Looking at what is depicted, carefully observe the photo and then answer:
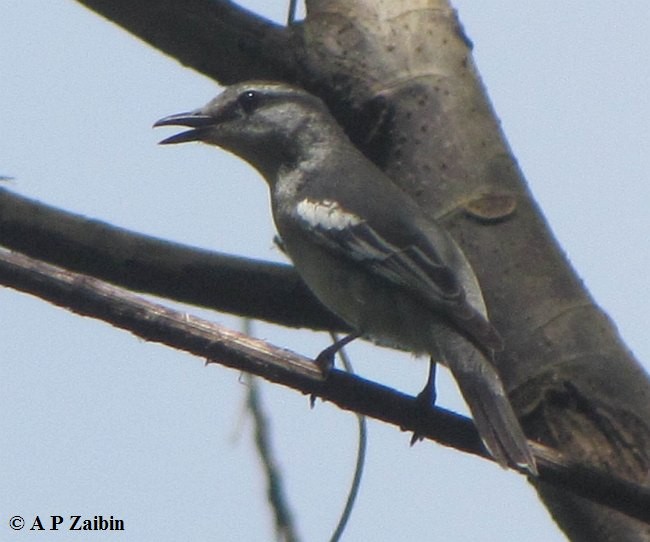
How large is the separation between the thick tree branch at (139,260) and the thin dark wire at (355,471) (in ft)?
1.44

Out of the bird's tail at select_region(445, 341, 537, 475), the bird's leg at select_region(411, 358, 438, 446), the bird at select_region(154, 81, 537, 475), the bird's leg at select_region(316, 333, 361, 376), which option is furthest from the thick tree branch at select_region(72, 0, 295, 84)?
the bird's tail at select_region(445, 341, 537, 475)

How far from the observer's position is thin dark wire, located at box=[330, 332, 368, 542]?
182 inches

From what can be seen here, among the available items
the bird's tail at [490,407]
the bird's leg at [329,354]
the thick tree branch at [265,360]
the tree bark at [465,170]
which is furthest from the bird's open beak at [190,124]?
the thick tree branch at [265,360]

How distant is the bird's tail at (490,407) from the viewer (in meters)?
3.72

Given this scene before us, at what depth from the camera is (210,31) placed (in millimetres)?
5082

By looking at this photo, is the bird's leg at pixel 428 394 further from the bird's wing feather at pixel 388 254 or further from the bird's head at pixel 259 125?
the bird's head at pixel 259 125

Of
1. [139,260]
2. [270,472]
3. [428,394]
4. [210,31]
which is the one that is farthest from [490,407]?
[210,31]

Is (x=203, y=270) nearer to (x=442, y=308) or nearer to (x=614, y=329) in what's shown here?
(x=442, y=308)

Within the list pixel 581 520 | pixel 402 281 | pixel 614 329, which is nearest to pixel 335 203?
pixel 402 281

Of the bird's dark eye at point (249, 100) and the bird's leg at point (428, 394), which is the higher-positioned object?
the bird's dark eye at point (249, 100)

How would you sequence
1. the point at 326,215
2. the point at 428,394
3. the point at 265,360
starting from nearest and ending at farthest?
1. the point at 265,360
2. the point at 428,394
3. the point at 326,215

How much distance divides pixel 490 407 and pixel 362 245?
1076 mm

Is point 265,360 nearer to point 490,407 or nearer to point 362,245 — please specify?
point 490,407

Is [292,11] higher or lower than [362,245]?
higher
